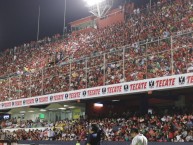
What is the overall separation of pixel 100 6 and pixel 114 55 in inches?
970

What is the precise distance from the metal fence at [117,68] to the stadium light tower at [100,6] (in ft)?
58.6

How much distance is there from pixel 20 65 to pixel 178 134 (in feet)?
101

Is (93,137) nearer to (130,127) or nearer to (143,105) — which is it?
(130,127)

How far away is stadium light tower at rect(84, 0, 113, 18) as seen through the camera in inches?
1870

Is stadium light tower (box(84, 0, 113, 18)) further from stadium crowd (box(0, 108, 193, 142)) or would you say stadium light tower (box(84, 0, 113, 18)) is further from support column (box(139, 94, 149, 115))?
support column (box(139, 94, 149, 115))

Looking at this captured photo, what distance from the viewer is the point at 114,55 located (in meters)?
25.3

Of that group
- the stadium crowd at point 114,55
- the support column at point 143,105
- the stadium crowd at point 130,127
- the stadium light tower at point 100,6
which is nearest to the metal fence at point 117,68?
the stadium crowd at point 114,55

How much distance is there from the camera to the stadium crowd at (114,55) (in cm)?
2153

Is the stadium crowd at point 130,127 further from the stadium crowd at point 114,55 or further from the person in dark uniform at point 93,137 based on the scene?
the person in dark uniform at point 93,137

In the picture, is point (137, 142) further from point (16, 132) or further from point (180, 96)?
point (16, 132)

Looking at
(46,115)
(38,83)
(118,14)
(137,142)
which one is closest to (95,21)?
(118,14)

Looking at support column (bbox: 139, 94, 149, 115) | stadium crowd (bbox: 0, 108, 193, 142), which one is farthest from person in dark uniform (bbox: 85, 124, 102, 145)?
support column (bbox: 139, 94, 149, 115)

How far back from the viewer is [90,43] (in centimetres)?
4003

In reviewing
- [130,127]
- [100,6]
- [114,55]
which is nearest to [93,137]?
[130,127]
